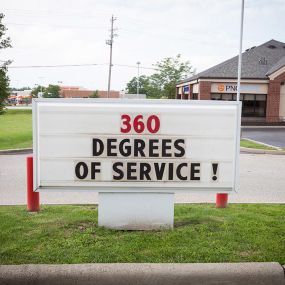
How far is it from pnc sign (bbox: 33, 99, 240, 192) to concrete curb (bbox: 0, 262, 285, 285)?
52.2 inches

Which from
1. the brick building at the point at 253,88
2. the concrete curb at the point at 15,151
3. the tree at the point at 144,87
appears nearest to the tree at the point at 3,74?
the concrete curb at the point at 15,151

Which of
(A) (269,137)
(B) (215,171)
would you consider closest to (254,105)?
(A) (269,137)

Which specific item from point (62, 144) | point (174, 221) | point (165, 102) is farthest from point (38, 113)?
point (174, 221)

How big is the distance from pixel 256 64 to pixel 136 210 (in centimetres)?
3485

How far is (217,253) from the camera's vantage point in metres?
4.32

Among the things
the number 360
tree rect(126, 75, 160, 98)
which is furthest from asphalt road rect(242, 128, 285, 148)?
tree rect(126, 75, 160, 98)

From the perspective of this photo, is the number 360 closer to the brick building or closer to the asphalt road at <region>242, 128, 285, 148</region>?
the asphalt road at <region>242, 128, 285, 148</region>

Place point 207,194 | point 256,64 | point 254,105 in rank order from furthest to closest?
point 256,64, point 254,105, point 207,194

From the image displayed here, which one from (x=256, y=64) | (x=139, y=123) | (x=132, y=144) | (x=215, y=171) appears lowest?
(x=215, y=171)

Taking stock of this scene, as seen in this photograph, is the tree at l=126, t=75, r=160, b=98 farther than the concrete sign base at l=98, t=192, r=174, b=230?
Yes

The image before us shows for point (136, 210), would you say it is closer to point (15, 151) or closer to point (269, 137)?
point (15, 151)

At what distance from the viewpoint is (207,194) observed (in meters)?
8.11

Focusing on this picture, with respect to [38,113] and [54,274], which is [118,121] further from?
[54,274]

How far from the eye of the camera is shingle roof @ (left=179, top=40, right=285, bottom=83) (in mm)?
34906
